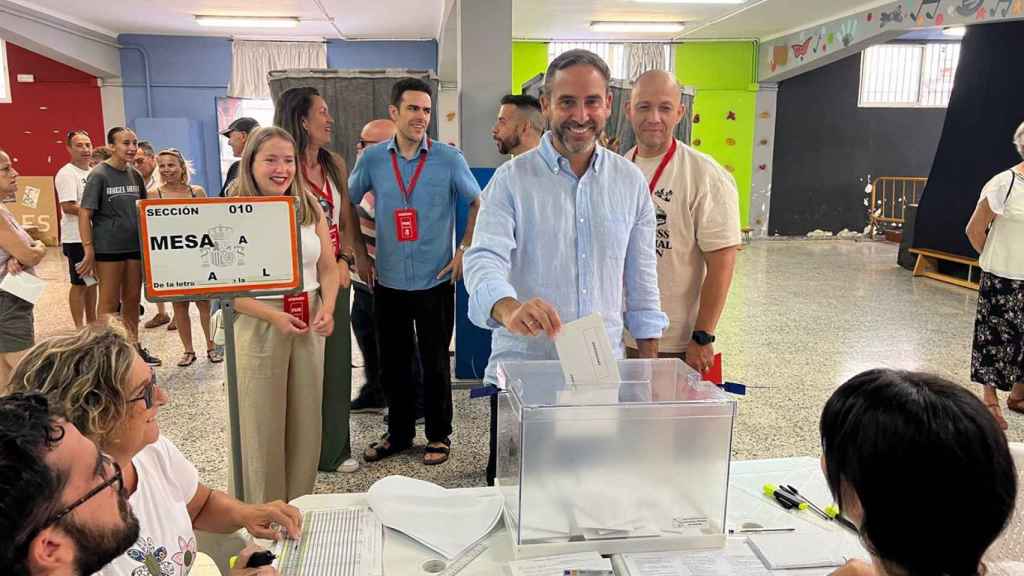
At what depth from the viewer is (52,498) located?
2.44 feet

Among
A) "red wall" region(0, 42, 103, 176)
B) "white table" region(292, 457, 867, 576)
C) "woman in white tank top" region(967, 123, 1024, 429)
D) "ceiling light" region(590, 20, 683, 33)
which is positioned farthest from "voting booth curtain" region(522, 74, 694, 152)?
"red wall" region(0, 42, 103, 176)

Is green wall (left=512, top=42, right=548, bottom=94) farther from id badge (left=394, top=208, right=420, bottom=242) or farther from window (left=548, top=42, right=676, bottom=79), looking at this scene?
id badge (left=394, top=208, right=420, bottom=242)

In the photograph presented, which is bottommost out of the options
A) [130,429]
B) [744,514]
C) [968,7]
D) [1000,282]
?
[744,514]

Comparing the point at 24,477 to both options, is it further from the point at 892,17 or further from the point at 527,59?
the point at 527,59

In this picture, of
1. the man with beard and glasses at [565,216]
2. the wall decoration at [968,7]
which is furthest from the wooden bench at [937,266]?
the man with beard and glasses at [565,216]

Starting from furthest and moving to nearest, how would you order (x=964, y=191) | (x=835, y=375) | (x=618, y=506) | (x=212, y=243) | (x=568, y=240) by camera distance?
(x=964, y=191), (x=835, y=375), (x=568, y=240), (x=212, y=243), (x=618, y=506)

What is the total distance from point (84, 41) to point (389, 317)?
9590 millimetres

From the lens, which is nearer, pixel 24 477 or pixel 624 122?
pixel 24 477

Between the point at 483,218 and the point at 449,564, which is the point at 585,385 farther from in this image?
the point at 483,218

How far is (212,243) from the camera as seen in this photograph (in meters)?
1.59

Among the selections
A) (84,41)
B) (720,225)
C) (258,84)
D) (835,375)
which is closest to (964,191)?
(835,375)

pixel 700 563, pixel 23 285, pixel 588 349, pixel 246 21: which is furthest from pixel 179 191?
pixel 246 21

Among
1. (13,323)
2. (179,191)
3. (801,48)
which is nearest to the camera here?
(13,323)

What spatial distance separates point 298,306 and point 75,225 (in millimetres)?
3496
